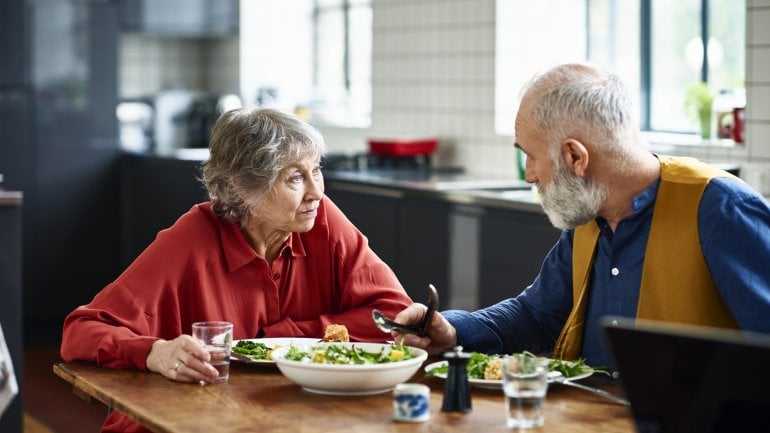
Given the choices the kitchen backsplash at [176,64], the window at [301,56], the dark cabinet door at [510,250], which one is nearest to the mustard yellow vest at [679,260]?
the dark cabinet door at [510,250]

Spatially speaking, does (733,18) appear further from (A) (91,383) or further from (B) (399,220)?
(A) (91,383)

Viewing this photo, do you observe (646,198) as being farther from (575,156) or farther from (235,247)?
(235,247)

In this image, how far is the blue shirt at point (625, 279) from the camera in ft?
6.85

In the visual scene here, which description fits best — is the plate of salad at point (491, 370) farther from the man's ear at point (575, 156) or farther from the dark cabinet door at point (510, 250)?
the dark cabinet door at point (510, 250)

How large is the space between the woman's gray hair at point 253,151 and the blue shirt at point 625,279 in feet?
1.65

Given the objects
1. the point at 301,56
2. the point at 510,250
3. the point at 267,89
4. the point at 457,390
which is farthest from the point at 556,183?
the point at 301,56

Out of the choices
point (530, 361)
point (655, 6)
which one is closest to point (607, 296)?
point (530, 361)

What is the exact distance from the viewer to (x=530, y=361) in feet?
6.02

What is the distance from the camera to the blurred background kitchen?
4.61m

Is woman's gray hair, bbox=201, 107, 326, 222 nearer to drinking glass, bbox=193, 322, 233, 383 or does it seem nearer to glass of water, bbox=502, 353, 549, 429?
drinking glass, bbox=193, 322, 233, 383

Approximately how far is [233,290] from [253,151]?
0.30 meters

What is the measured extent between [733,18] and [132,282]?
3.03 metres

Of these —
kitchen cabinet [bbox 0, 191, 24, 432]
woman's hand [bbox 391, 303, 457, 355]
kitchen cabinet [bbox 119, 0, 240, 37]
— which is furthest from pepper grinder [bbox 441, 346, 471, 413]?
kitchen cabinet [bbox 119, 0, 240, 37]

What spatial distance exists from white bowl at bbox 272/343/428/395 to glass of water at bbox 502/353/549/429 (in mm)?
251
